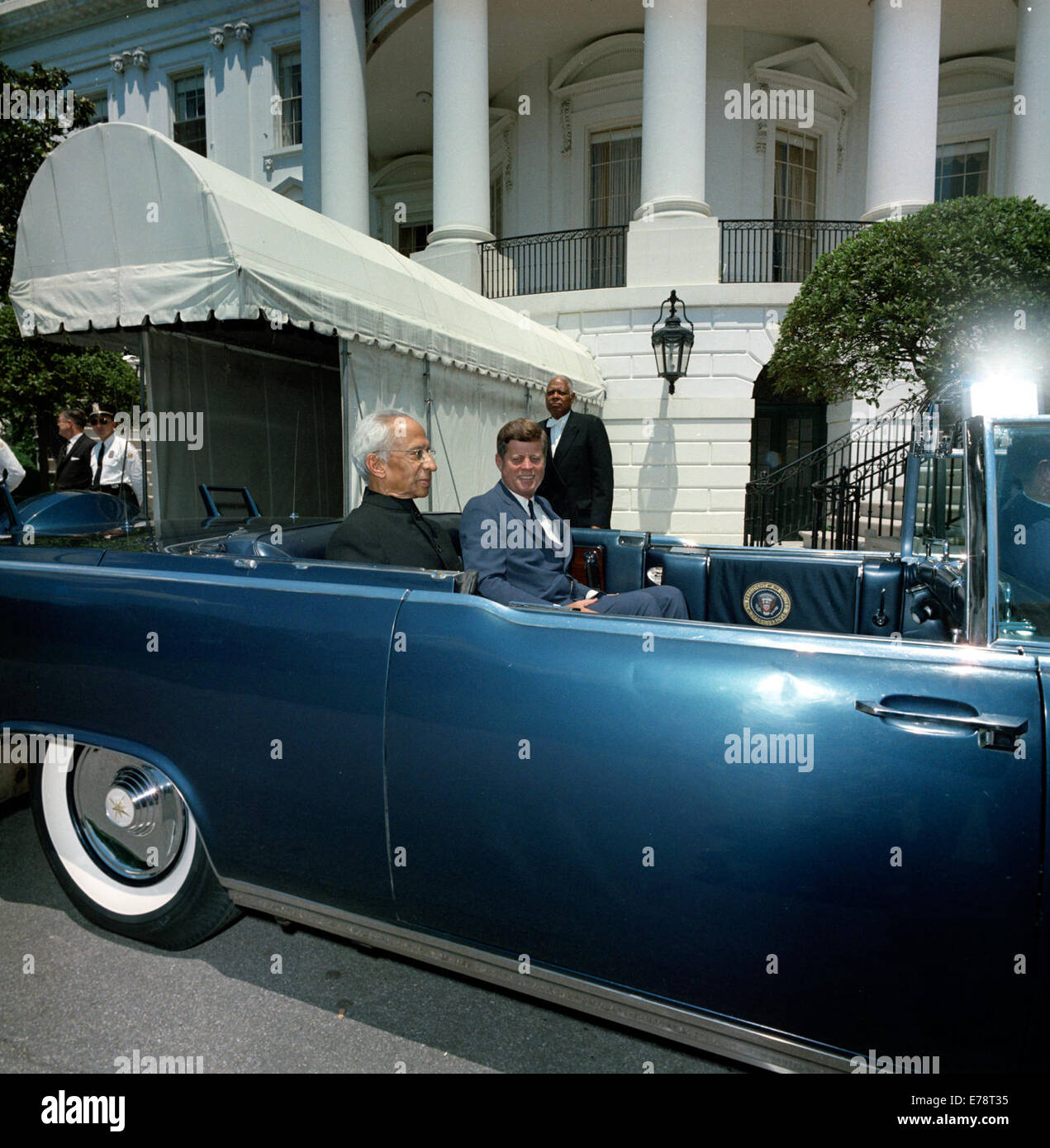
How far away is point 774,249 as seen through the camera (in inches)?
647

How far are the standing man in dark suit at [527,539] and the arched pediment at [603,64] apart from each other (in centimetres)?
1708

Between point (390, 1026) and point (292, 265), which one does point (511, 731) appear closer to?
point (390, 1026)

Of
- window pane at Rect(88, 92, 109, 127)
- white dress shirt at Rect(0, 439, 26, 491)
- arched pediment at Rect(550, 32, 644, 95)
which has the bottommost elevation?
white dress shirt at Rect(0, 439, 26, 491)

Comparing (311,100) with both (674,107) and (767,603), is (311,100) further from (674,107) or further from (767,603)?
(767,603)

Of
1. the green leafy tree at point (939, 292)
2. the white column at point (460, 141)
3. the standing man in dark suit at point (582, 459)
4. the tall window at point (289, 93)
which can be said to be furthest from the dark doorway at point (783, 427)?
the tall window at point (289, 93)

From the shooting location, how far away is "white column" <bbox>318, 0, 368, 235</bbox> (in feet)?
52.3

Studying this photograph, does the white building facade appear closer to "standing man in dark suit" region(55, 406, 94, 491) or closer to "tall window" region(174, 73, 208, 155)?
"tall window" region(174, 73, 208, 155)

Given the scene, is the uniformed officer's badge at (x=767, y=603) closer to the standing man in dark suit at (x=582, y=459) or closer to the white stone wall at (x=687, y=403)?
the standing man in dark suit at (x=582, y=459)

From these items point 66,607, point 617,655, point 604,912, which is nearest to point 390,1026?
point 604,912

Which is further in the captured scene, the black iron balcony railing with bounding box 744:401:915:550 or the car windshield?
the black iron balcony railing with bounding box 744:401:915:550

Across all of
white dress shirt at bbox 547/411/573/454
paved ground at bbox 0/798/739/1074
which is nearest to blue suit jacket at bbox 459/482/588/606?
paved ground at bbox 0/798/739/1074

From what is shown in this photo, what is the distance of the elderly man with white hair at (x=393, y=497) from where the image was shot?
279 centimetres

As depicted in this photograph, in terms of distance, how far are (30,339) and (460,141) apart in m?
8.16

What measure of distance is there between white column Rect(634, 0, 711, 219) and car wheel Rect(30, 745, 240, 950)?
44.3ft
